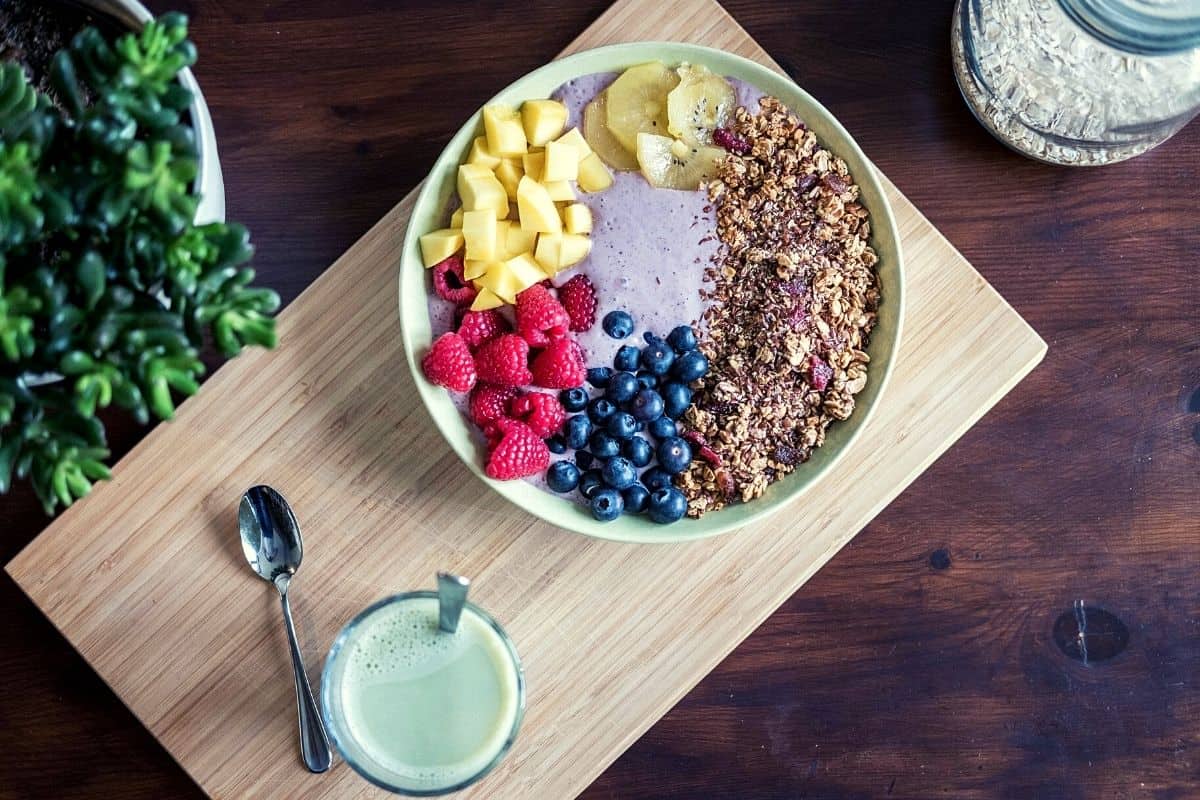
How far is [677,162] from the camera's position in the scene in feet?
4.79

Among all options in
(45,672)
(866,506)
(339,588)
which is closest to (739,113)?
(866,506)

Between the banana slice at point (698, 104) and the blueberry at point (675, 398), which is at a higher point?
the banana slice at point (698, 104)

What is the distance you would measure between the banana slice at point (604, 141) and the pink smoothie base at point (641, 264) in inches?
1.1

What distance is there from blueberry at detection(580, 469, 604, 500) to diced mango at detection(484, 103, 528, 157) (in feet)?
1.39

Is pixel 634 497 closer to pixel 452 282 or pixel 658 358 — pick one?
pixel 658 358

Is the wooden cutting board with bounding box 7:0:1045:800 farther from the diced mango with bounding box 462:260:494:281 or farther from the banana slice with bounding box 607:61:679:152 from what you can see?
the banana slice with bounding box 607:61:679:152

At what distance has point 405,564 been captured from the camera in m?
1.50

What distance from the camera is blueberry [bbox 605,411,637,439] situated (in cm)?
140

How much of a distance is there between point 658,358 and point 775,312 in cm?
17

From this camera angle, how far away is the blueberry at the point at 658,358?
1.41m

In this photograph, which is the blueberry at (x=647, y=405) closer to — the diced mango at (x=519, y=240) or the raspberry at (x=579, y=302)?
the raspberry at (x=579, y=302)

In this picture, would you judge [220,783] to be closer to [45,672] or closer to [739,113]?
[45,672]

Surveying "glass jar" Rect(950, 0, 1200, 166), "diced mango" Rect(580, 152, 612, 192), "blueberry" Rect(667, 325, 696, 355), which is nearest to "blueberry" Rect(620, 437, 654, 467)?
"blueberry" Rect(667, 325, 696, 355)

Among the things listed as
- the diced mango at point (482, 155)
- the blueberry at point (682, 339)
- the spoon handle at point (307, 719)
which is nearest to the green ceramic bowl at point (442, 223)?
the diced mango at point (482, 155)
